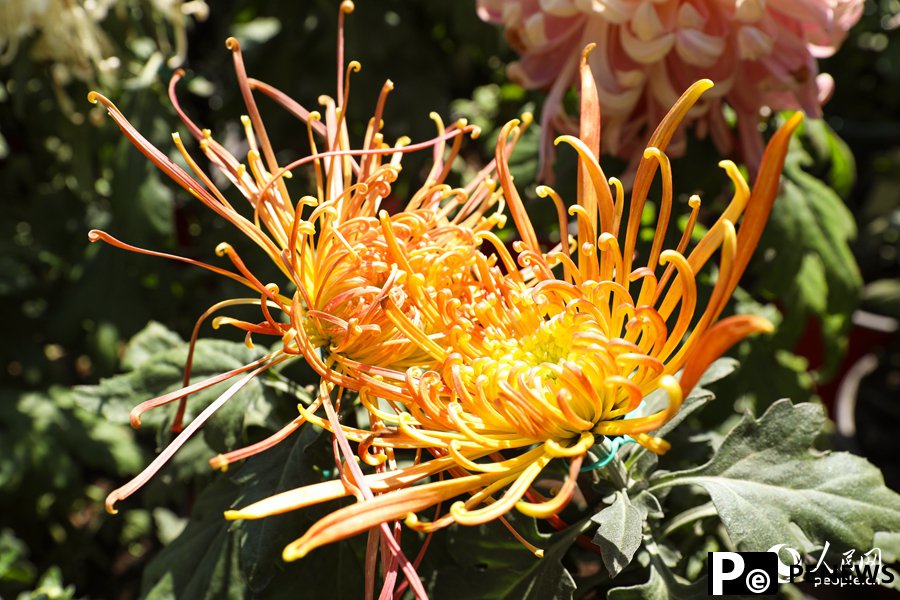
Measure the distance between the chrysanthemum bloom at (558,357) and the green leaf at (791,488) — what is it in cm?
13

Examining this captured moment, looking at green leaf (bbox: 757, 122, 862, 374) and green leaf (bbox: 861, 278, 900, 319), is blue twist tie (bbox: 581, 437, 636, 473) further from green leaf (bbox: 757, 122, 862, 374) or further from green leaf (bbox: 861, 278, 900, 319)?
green leaf (bbox: 861, 278, 900, 319)

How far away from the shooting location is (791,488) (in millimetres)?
645

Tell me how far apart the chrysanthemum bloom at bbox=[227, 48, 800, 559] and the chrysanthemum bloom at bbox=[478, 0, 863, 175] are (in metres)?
0.26

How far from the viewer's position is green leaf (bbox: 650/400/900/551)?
61cm

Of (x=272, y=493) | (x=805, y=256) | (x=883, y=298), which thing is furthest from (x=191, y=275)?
(x=883, y=298)

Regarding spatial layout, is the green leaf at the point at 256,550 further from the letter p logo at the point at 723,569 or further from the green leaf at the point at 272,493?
the letter p logo at the point at 723,569

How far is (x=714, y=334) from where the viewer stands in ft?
1.37

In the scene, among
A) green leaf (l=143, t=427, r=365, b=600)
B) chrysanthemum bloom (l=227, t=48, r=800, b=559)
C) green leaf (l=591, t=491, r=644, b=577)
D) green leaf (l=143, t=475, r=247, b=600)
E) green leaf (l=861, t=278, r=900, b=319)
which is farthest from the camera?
green leaf (l=861, t=278, r=900, b=319)

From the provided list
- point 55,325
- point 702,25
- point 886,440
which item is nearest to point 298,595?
point 702,25

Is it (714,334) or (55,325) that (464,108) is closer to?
(55,325)

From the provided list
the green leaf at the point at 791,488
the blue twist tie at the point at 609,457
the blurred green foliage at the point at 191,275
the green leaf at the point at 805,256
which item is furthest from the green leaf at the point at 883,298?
the blue twist tie at the point at 609,457

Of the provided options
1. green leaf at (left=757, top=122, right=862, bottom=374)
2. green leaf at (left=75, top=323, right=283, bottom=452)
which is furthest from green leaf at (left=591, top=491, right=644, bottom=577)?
green leaf at (left=757, top=122, right=862, bottom=374)

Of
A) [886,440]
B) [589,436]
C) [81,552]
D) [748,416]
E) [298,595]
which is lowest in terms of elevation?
[886,440]

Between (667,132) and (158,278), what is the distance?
38.0 inches
